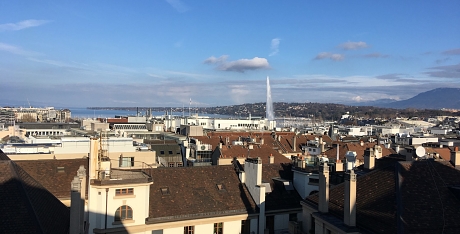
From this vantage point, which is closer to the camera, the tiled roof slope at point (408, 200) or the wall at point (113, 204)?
the tiled roof slope at point (408, 200)

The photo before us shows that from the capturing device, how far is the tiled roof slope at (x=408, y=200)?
1683 centimetres

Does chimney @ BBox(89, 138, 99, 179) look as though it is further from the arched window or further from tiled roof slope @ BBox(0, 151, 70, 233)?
tiled roof slope @ BBox(0, 151, 70, 233)

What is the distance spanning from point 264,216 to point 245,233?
178 centimetres

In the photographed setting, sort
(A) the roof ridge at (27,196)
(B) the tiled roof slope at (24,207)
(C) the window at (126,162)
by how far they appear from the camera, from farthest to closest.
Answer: (C) the window at (126,162) → (A) the roof ridge at (27,196) → (B) the tiled roof slope at (24,207)

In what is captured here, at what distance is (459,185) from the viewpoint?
1889 centimetres

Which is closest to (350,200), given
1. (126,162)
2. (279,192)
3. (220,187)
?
(279,192)

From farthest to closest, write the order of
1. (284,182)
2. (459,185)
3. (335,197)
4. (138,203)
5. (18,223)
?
1. (284,182)
2. (138,203)
3. (335,197)
4. (459,185)
5. (18,223)

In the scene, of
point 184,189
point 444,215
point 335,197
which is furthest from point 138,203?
point 444,215

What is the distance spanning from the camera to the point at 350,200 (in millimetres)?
17688

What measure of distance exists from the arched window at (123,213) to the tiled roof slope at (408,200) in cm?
1174

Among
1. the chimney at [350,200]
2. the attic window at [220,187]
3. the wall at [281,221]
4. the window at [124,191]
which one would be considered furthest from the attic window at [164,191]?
the chimney at [350,200]

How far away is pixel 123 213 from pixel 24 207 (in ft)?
22.5

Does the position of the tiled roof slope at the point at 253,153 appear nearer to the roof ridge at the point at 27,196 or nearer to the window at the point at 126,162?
the window at the point at 126,162

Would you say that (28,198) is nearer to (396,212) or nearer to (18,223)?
(18,223)
